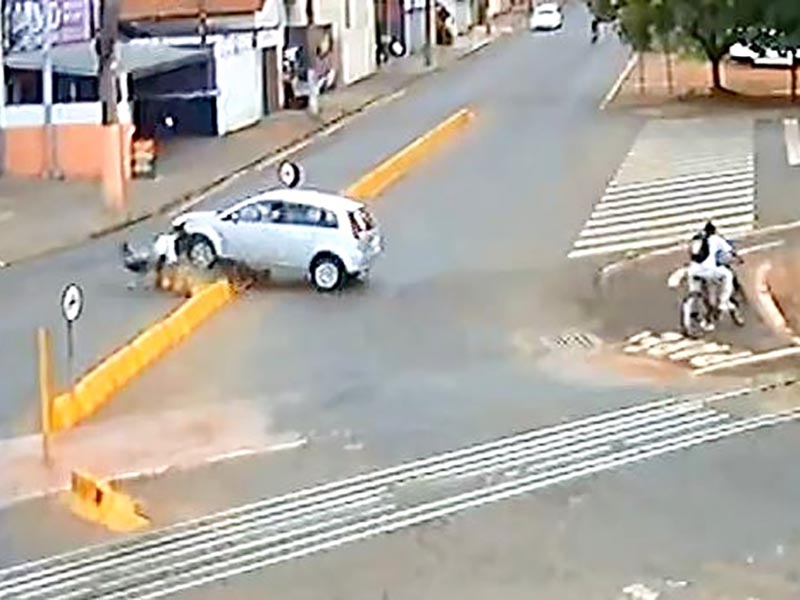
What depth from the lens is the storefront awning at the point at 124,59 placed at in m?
47.3

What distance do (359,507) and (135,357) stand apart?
717 cm

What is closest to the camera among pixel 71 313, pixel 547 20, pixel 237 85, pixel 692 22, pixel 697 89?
pixel 71 313

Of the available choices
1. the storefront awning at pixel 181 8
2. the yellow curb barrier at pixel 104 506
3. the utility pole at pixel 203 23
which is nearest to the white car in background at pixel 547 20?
the storefront awning at pixel 181 8

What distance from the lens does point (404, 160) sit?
47969 millimetres

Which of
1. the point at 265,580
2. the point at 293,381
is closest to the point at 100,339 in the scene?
the point at 293,381

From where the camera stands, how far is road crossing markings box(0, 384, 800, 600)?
1642 centimetres

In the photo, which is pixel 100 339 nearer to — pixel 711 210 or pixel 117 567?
pixel 117 567

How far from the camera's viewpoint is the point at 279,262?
31.7 meters

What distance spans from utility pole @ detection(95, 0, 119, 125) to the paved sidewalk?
5.70ft

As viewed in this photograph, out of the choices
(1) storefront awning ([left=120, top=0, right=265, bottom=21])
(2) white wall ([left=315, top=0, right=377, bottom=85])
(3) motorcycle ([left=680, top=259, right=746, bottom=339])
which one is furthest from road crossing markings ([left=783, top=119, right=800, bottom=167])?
(2) white wall ([left=315, top=0, right=377, bottom=85])

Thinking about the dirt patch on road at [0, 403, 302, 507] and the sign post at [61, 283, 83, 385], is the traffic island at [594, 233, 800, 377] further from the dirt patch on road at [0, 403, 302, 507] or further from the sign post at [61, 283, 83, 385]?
the sign post at [61, 283, 83, 385]

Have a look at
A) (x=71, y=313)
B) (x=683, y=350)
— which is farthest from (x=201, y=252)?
(x=71, y=313)

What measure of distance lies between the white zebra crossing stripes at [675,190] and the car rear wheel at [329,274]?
211 inches

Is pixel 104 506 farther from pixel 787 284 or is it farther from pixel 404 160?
pixel 404 160
